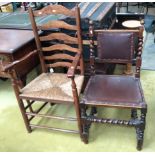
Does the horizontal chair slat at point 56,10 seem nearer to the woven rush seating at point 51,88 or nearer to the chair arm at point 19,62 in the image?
the chair arm at point 19,62

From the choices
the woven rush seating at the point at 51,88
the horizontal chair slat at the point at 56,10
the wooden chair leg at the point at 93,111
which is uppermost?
the horizontal chair slat at the point at 56,10

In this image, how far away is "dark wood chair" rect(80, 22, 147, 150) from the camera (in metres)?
1.51

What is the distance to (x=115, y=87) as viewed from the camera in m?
1.65

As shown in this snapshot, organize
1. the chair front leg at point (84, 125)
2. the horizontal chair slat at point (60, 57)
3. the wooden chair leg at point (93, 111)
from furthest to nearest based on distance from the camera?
1. the wooden chair leg at point (93, 111)
2. the horizontal chair slat at point (60, 57)
3. the chair front leg at point (84, 125)

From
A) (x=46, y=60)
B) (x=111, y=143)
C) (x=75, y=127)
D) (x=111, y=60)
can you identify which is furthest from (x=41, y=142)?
(x=111, y=60)

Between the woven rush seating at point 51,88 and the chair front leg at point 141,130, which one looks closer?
the chair front leg at point 141,130

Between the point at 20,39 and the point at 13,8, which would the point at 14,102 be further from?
the point at 13,8

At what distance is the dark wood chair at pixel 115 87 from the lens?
1510mm

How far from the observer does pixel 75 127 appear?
1955 millimetres

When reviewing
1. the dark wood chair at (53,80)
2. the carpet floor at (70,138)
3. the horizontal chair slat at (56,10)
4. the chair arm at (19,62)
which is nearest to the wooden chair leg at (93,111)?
the carpet floor at (70,138)

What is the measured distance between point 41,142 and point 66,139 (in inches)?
8.7

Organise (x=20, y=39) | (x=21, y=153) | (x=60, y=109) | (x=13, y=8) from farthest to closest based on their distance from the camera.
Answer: (x=13, y=8)
(x=60, y=109)
(x=20, y=39)
(x=21, y=153)

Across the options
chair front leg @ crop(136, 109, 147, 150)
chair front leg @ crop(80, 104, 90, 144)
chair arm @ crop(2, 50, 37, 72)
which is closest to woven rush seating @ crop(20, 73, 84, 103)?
chair front leg @ crop(80, 104, 90, 144)

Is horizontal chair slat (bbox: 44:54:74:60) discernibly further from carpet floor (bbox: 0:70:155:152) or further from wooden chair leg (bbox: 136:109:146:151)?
wooden chair leg (bbox: 136:109:146:151)
